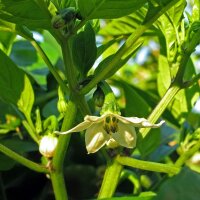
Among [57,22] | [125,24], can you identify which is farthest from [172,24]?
[57,22]

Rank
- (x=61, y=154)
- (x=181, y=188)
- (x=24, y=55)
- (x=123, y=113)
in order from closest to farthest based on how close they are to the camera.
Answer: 1. (x=181, y=188)
2. (x=61, y=154)
3. (x=123, y=113)
4. (x=24, y=55)

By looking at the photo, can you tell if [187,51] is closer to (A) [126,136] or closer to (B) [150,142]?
(A) [126,136]

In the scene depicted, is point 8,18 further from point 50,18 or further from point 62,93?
point 62,93

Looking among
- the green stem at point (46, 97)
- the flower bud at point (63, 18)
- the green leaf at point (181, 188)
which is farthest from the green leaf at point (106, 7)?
the green stem at point (46, 97)

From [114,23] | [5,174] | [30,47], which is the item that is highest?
[30,47]

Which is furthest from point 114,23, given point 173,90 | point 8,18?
point 8,18
